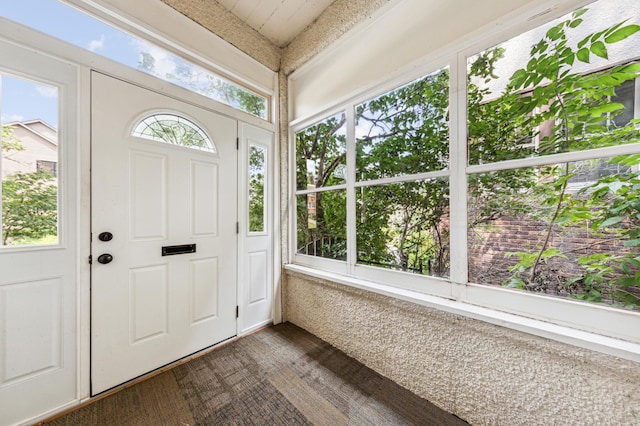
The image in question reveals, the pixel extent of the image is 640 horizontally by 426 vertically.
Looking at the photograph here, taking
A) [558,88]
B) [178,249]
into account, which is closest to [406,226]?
[558,88]

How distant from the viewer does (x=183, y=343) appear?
1808mm

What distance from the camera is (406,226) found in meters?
1.66

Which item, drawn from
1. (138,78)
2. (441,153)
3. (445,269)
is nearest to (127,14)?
(138,78)

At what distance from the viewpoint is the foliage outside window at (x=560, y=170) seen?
3.27 feet

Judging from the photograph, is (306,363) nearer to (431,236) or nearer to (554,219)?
(431,236)

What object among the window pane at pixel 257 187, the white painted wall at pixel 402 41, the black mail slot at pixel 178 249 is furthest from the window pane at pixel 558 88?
the black mail slot at pixel 178 249

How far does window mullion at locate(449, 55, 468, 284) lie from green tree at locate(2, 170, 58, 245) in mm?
2332

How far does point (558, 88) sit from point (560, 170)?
1.30 ft

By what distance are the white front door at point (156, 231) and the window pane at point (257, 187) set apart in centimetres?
19

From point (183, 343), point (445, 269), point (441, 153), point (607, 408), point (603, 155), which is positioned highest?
point (441, 153)

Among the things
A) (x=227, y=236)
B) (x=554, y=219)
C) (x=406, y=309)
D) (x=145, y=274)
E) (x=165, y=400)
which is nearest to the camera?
(x=554, y=219)

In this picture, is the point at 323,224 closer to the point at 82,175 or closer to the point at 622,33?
the point at 82,175

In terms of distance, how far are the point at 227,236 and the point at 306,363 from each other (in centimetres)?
122

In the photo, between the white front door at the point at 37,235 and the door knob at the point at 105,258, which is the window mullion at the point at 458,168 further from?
the white front door at the point at 37,235
